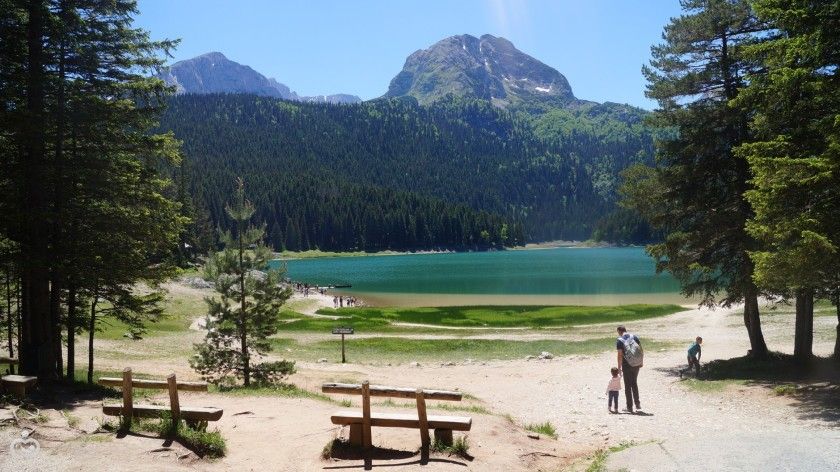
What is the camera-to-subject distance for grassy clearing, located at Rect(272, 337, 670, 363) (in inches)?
1296

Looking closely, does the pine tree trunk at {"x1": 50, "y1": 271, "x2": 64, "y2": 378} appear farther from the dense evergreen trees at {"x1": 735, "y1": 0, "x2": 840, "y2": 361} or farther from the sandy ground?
the dense evergreen trees at {"x1": 735, "y1": 0, "x2": 840, "y2": 361}

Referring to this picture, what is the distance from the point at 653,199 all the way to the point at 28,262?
2180 centimetres

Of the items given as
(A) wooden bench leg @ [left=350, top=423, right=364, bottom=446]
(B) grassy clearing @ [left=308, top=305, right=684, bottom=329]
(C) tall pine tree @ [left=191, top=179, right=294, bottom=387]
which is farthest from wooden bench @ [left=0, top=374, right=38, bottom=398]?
Result: (B) grassy clearing @ [left=308, top=305, right=684, bottom=329]

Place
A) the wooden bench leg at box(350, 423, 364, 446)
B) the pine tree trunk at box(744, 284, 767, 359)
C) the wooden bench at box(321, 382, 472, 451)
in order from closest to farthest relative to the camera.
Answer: the wooden bench at box(321, 382, 472, 451), the wooden bench leg at box(350, 423, 364, 446), the pine tree trunk at box(744, 284, 767, 359)

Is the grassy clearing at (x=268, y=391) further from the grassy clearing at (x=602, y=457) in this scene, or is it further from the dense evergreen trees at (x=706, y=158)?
the dense evergreen trees at (x=706, y=158)

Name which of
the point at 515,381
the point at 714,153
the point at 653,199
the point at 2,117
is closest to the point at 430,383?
the point at 515,381

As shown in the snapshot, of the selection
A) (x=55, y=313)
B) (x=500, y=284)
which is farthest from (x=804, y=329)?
(x=500, y=284)

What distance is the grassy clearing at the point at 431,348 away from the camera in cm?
3291

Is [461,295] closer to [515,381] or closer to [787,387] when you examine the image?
[515,381]

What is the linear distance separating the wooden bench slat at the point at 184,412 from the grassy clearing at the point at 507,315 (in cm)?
3753

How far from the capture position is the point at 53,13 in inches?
656

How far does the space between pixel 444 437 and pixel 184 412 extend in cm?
549

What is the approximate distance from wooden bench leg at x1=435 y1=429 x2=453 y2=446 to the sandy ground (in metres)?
0.33

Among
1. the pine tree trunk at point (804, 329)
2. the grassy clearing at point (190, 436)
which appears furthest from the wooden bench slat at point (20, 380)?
the pine tree trunk at point (804, 329)
